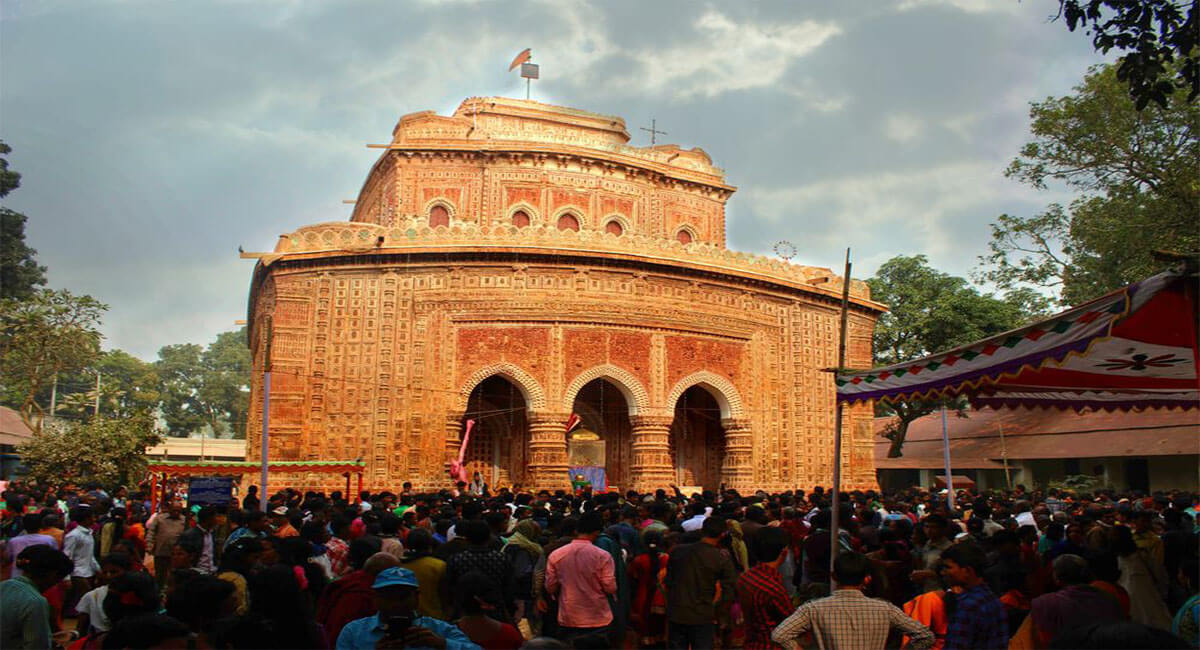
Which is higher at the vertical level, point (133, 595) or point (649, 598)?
point (133, 595)

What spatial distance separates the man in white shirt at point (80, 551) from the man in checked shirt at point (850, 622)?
254 inches

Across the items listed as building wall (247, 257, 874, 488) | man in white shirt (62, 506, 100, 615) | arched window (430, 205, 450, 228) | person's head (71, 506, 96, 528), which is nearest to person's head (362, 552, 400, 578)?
man in white shirt (62, 506, 100, 615)

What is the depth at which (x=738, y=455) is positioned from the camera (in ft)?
76.4

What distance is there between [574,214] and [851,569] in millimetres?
22995

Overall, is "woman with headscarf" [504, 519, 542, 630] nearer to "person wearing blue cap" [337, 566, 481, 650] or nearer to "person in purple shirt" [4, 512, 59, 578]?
"person wearing blue cap" [337, 566, 481, 650]

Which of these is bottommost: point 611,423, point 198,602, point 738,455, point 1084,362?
point 198,602

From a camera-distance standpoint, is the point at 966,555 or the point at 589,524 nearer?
the point at 966,555

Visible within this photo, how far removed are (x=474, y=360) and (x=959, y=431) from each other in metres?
21.4

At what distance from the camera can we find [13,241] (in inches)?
1406

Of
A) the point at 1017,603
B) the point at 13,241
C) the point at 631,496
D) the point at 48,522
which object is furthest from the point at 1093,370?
the point at 13,241

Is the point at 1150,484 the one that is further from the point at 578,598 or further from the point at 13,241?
the point at 13,241

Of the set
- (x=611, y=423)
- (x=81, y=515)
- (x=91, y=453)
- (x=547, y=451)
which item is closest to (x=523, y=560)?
(x=81, y=515)

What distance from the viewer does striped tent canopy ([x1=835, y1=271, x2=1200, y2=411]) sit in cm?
619

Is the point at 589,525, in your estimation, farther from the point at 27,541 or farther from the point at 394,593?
the point at 27,541
